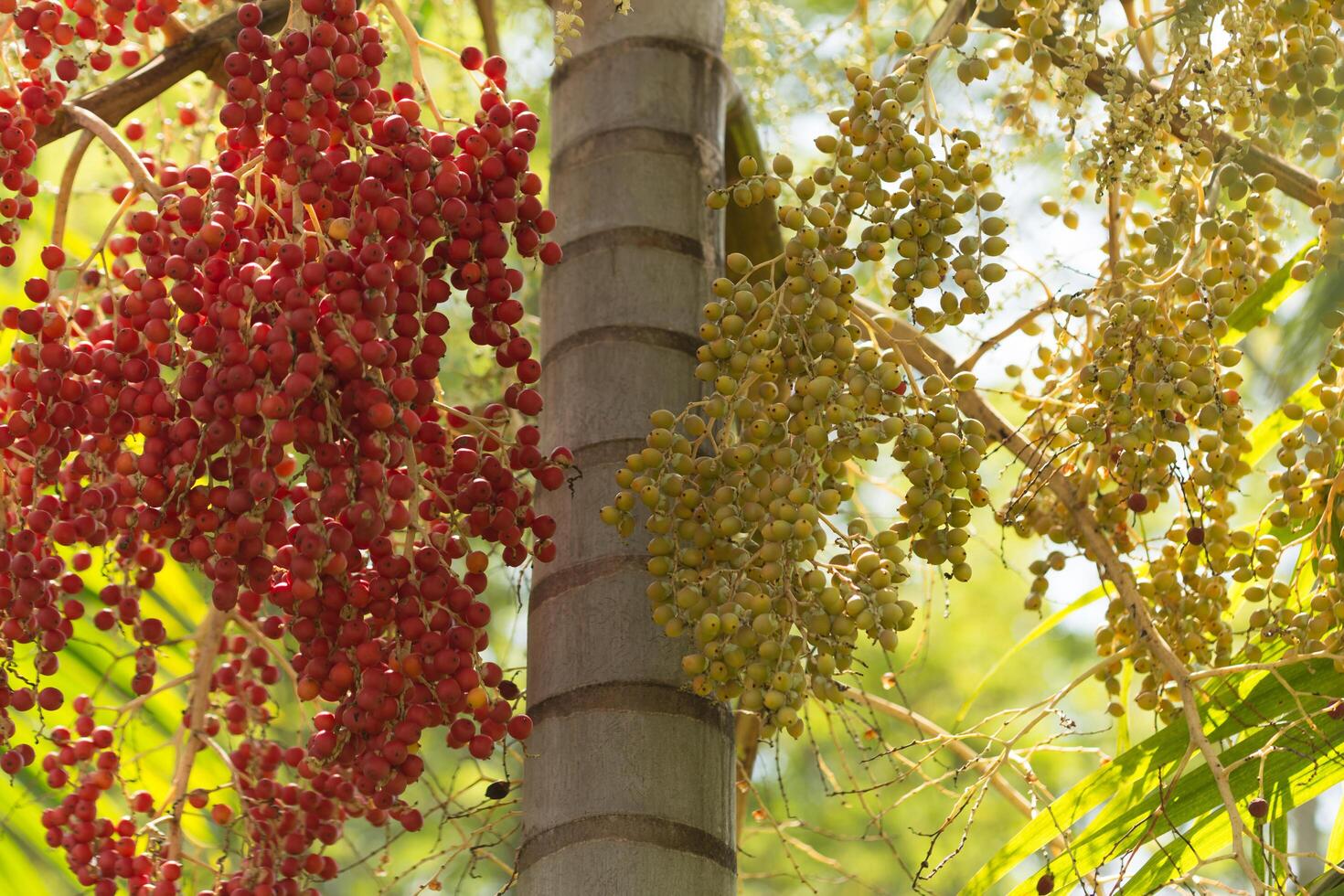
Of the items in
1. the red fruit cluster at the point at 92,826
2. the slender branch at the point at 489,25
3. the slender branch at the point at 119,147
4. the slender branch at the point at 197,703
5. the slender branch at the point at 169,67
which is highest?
the slender branch at the point at 489,25

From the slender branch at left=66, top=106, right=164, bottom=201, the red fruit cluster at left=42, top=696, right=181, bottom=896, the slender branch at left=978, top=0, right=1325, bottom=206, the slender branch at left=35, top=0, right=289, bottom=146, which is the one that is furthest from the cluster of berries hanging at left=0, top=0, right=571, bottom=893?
the slender branch at left=978, top=0, right=1325, bottom=206

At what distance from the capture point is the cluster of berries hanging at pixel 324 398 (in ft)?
4.47

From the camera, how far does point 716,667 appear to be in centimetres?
146

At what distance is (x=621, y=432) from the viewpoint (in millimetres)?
1708

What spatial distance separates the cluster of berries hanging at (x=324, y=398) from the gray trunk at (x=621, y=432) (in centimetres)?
9

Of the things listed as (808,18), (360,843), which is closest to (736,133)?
(808,18)

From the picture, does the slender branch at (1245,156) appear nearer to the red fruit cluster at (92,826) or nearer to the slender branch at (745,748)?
the slender branch at (745,748)

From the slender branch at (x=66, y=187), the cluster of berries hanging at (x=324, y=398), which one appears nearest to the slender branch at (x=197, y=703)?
the cluster of berries hanging at (x=324, y=398)

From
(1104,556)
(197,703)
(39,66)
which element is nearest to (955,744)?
(1104,556)

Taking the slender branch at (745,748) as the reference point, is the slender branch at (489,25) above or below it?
above

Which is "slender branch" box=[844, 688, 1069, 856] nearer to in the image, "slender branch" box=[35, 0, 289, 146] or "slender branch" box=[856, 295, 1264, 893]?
"slender branch" box=[856, 295, 1264, 893]

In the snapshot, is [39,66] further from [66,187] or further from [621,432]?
[621,432]

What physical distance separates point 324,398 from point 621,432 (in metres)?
0.43

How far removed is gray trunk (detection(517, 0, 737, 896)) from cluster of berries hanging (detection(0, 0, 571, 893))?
0.29ft
